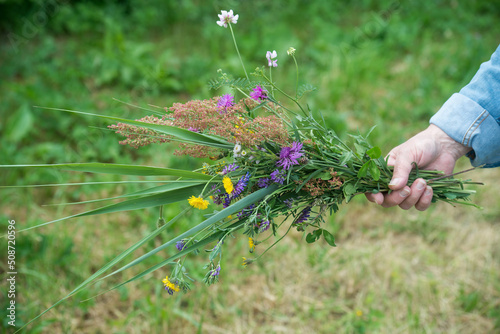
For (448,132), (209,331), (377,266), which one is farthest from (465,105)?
(209,331)

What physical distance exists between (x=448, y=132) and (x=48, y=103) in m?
2.74

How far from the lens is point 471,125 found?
1328 millimetres

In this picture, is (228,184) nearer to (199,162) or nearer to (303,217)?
(303,217)

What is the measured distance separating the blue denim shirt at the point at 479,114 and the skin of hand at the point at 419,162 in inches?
1.7

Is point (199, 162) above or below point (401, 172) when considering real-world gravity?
above

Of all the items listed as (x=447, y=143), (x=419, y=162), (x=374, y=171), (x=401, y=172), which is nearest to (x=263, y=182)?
(x=374, y=171)

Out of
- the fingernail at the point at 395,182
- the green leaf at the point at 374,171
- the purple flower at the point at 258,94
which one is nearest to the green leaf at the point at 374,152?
the green leaf at the point at 374,171

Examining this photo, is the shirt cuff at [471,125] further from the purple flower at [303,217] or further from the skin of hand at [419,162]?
the purple flower at [303,217]

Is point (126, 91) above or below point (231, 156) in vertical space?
above

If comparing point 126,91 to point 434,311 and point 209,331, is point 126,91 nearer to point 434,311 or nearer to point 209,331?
point 209,331

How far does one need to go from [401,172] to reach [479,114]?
38 centimetres

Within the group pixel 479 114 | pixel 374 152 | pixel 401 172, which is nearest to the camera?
pixel 374 152

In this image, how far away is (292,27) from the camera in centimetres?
399

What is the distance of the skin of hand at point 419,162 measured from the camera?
1.21 metres
